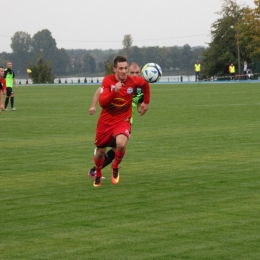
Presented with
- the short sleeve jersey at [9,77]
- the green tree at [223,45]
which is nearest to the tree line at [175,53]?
the green tree at [223,45]

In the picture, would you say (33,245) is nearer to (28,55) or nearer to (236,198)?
(236,198)

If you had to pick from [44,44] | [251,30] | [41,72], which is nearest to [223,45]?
[251,30]

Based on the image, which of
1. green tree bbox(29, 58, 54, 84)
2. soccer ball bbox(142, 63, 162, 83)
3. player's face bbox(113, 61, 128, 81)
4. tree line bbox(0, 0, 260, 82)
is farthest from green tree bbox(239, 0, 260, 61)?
player's face bbox(113, 61, 128, 81)

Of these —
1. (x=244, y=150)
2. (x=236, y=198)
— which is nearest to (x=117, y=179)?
(x=236, y=198)

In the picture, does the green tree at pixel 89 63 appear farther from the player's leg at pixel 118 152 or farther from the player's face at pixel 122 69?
the player's face at pixel 122 69

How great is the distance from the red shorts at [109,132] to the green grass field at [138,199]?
2.12 ft

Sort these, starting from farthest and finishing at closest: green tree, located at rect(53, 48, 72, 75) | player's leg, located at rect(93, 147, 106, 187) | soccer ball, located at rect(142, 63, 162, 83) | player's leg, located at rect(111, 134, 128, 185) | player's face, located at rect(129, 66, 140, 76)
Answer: green tree, located at rect(53, 48, 72, 75) → soccer ball, located at rect(142, 63, 162, 83) → player's face, located at rect(129, 66, 140, 76) → player's leg, located at rect(93, 147, 106, 187) → player's leg, located at rect(111, 134, 128, 185)

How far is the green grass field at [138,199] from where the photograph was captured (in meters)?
7.16

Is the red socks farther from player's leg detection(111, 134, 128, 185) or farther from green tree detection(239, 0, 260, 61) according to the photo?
green tree detection(239, 0, 260, 61)

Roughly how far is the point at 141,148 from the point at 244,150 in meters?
2.32

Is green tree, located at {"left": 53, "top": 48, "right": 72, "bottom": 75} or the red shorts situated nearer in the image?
the red shorts

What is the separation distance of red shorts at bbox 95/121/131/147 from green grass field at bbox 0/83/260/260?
647 mm

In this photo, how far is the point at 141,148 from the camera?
53.2 ft

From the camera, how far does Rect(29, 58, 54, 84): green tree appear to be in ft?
338
